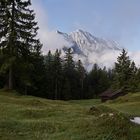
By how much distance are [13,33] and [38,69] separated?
44.0m

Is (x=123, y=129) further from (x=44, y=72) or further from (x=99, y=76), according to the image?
(x=99, y=76)

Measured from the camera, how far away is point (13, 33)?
4781cm

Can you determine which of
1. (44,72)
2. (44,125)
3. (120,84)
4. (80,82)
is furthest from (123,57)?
(44,125)

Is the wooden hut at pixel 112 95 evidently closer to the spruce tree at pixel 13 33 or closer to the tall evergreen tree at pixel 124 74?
the tall evergreen tree at pixel 124 74

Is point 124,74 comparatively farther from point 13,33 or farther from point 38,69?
point 13,33

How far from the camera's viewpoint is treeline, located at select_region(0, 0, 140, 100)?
48.4 metres

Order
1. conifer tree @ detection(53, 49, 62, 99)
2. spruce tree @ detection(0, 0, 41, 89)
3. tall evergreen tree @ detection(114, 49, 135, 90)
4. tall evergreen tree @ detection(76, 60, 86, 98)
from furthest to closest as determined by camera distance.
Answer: tall evergreen tree @ detection(76, 60, 86, 98) → conifer tree @ detection(53, 49, 62, 99) → tall evergreen tree @ detection(114, 49, 135, 90) → spruce tree @ detection(0, 0, 41, 89)

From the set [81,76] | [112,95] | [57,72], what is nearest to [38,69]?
[57,72]

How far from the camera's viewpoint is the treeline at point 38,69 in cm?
4838

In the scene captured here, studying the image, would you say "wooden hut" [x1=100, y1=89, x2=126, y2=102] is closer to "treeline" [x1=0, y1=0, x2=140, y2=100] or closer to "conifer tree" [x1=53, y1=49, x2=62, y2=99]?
"treeline" [x1=0, y1=0, x2=140, y2=100]

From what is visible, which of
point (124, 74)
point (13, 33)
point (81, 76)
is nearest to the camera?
point (13, 33)

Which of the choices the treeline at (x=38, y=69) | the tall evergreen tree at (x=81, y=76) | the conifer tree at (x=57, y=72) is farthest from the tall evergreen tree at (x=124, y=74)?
the tall evergreen tree at (x=81, y=76)

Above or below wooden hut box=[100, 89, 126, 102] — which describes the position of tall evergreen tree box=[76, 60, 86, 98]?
above

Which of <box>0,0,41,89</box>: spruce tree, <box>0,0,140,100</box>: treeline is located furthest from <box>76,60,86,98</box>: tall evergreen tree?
<box>0,0,41,89</box>: spruce tree
